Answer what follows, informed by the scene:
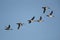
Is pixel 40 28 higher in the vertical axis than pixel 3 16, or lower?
lower

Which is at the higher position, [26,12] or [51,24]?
[26,12]

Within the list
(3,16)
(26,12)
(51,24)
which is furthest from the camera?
(51,24)

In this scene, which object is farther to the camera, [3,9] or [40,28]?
[40,28]

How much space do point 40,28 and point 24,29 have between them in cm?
22

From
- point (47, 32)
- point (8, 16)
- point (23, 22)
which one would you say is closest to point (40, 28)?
point (47, 32)

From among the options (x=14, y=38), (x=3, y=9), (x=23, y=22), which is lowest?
(x=14, y=38)

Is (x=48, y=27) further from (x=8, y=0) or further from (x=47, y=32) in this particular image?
(x=8, y=0)

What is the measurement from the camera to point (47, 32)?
2184mm

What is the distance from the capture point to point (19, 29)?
2.00m

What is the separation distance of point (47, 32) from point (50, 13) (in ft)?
0.79

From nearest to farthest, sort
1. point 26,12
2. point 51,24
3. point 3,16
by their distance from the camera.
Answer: point 3,16
point 26,12
point 51,24

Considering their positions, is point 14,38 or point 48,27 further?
point 48,27

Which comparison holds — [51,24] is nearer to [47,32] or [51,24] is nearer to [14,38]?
[47,32]

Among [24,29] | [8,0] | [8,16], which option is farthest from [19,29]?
[8,0]
